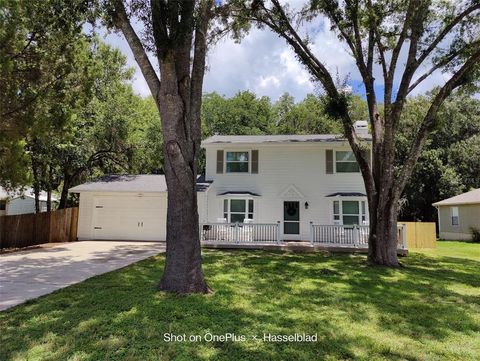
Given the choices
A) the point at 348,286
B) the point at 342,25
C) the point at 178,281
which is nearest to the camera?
the point at 178,281

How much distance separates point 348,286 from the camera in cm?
805

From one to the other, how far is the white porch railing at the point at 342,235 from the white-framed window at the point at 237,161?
5224mm

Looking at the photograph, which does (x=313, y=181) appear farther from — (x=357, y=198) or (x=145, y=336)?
(x=145, y=336)

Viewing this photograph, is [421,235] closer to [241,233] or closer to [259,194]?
[259,194]

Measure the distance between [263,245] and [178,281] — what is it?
8885 millimetres

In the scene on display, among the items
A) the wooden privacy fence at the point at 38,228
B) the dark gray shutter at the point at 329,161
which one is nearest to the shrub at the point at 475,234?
the dark gray shutter at the point at 329,161

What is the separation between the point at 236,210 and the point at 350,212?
5646 mm

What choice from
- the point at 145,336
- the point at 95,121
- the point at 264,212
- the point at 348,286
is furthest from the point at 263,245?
the point at 95,121

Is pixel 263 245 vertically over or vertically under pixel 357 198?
Result: under

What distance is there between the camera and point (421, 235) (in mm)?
18156

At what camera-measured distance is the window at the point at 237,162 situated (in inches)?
739

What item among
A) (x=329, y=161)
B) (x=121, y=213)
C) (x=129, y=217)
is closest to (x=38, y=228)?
(x=121, y=213)

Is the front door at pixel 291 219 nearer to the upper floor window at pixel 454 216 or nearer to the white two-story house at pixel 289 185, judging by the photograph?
the white two-story house at pixel 289 185

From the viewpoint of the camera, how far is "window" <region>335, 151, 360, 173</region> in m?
17.8
